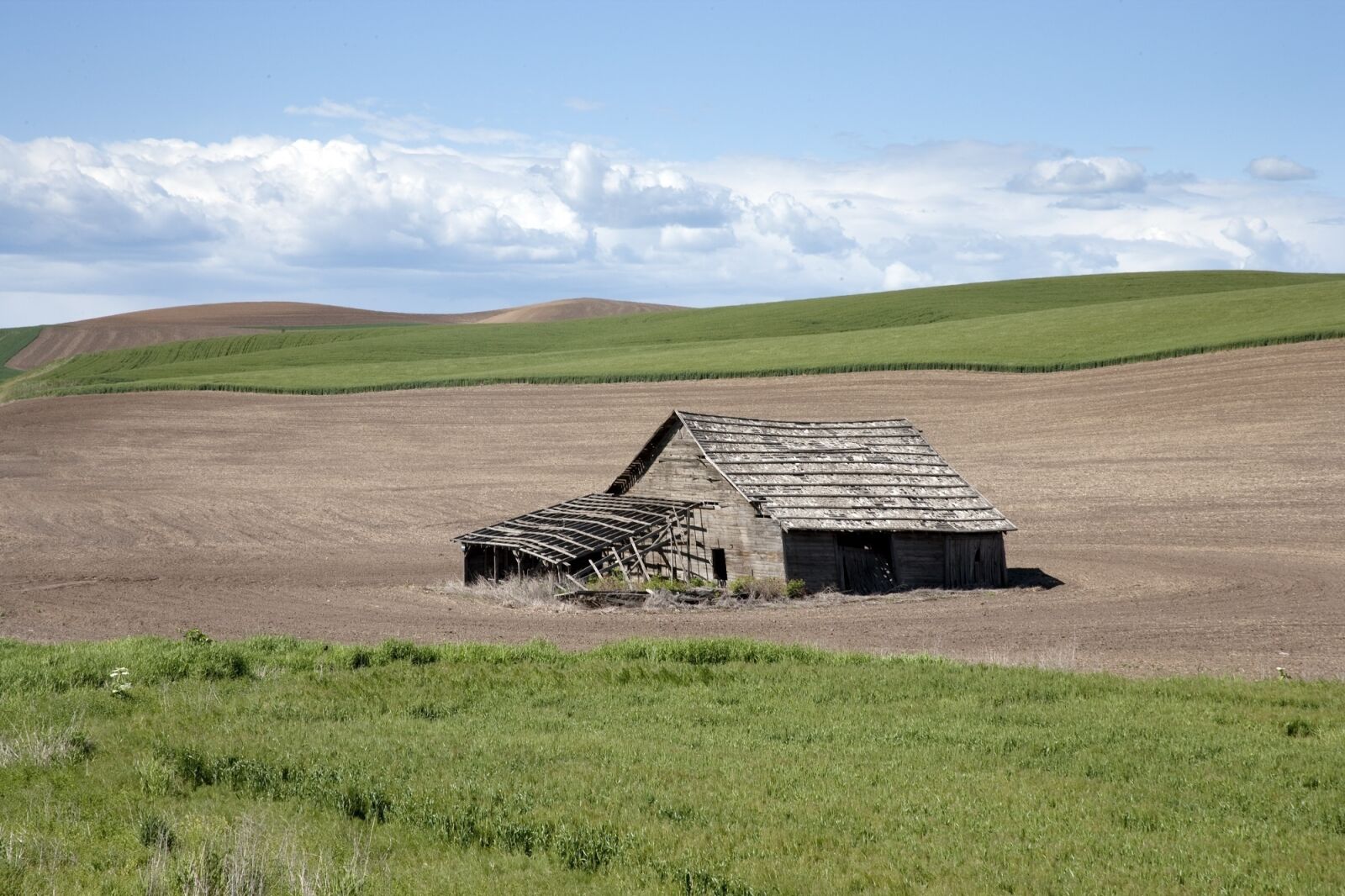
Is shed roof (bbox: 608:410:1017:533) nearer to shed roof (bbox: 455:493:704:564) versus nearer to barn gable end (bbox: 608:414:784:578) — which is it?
barn gable end (bbox: 608:414:784:578)

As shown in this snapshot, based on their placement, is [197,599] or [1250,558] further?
[1250,558]

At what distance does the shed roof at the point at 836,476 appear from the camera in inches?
1388

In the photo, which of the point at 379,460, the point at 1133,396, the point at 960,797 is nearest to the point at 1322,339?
the point at 1133,396

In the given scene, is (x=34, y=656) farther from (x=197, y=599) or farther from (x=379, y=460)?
(x=379, y=460)

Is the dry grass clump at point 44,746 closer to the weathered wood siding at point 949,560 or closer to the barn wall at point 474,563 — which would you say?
the barn wall at point 474,563

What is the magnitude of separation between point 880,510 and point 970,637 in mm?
10203

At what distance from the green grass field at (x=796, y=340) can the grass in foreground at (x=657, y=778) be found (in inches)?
2258

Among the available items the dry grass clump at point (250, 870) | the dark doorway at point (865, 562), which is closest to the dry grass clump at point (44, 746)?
the dry grass clump at point (250, 870)

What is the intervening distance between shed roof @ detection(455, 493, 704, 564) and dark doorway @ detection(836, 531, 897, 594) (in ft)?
14.0

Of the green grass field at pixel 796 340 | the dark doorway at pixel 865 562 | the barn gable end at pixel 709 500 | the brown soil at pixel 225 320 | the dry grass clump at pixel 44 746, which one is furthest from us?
the brown soil at pixel 225 320

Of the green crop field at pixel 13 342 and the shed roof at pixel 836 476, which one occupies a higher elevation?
the green crop field at pixel 13 342

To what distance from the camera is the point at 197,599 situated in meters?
31.8

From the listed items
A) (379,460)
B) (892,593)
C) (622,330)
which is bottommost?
(892,593)

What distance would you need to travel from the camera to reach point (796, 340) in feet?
293
